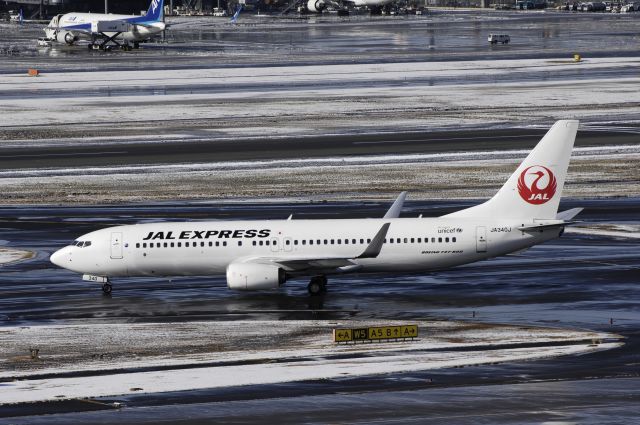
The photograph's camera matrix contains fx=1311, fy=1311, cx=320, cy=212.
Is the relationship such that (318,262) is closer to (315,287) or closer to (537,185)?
(315,287)

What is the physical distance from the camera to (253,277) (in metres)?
57.8

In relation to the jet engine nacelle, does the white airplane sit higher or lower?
higher

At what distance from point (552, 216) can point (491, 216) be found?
2817 mm

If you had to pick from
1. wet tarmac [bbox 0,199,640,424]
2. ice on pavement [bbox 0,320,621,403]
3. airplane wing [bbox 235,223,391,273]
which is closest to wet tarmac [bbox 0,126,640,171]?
wet tarmac [bbox 0,199,640,424]

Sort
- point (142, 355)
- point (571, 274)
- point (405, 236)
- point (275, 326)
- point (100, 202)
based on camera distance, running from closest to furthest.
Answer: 1. point (142, 355)
2. point (275, 326)
3. point (405, 236)
4. point (571, 274)
5. point (100, 202)

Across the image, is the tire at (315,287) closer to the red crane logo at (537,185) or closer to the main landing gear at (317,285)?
the main landing gear at (317,285)

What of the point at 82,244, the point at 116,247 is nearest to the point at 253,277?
the point at 116,247

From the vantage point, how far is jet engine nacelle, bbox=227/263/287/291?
57.8 meters

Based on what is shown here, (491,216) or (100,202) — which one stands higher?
(491,216)

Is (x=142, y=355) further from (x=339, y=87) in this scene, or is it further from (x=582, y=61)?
(x=582, y=61)

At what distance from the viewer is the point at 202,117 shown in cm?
12788

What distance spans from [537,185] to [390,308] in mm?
8814

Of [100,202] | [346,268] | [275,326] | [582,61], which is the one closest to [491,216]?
[346,268]

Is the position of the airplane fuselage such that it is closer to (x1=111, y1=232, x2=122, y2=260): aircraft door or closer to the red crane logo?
(x1=111, y1=232, x2=122, y2=260): aircraft door
